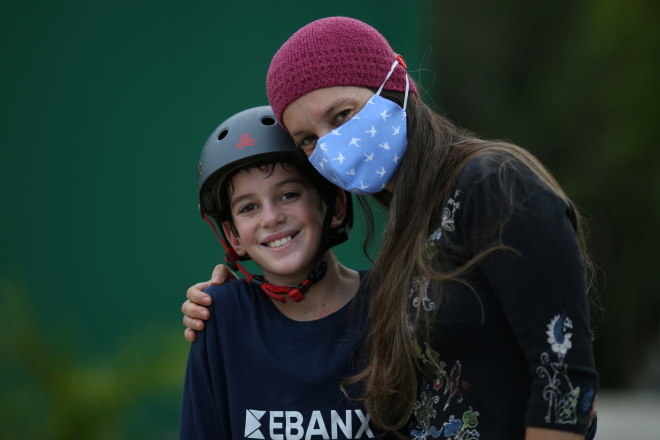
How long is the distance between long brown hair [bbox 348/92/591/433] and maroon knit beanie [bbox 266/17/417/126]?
0.35 feet

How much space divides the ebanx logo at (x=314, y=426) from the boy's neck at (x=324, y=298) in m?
0.38

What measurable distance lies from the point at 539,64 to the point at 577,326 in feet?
39.7

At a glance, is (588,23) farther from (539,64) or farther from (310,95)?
(310,95)

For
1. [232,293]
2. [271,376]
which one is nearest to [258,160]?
[232,293]

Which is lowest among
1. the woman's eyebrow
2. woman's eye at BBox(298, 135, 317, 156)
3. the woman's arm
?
the woman's arm

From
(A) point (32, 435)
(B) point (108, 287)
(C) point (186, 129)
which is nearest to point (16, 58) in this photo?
(C) point (186, 129)

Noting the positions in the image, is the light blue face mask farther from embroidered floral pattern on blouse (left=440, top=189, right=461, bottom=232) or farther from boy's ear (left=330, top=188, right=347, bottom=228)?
boy's ear (left=330, top=188, right=347, bottom=228)

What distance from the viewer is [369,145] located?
112 inches

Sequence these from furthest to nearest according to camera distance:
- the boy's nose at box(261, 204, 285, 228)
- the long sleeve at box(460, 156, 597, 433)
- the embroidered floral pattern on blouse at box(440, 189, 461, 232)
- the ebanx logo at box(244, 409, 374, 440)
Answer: the boy's nose at box(261, 204, 285, 228) < the ebanx logo at box(244, 409, 374, 440) < the embroidered floral pattern on blouse at box(440, 189, 461, 232) < the long sleeve at box(460, 156, 597, 433)

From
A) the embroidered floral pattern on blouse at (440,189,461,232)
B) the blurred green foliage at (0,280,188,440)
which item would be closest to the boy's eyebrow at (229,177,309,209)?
the embroidered floral pattern on blouse at (440,189,461,232)

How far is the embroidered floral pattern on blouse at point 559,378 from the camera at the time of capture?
2.46 meters

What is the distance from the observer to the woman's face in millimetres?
2875

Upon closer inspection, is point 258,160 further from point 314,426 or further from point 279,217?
point 314,426

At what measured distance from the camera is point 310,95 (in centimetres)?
288
